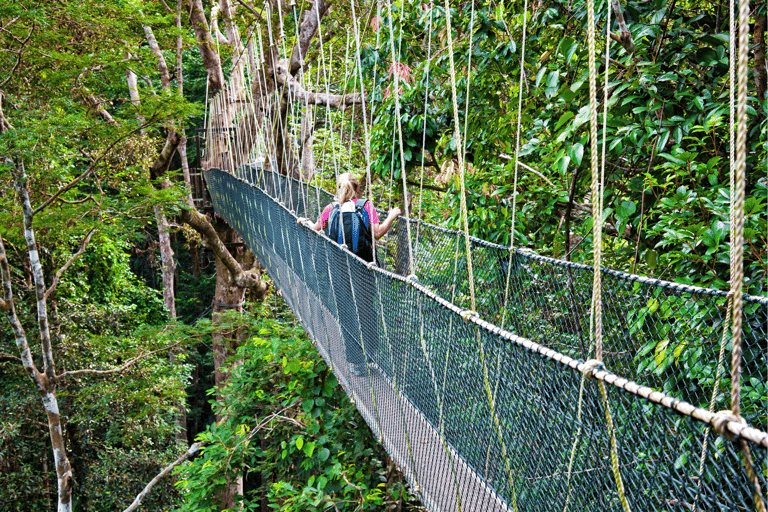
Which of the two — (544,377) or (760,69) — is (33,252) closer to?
(544,377)

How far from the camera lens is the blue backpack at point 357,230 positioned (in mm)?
2248

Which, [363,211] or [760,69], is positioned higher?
[760,69]

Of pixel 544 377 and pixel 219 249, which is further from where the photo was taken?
pixel 219 249

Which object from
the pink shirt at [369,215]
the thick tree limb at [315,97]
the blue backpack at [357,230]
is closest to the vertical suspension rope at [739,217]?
the pink shirt at [369,215]

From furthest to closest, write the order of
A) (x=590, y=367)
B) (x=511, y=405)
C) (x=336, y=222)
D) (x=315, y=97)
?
1. (x=315, y=97)
2. (x=336, y=222)
3. (x=511, y=405)
4. (x=590, y=367)

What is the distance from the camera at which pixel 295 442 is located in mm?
3234

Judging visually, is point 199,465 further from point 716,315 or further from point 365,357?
point 716,315

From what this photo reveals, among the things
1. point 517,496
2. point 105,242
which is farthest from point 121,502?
point 517,496

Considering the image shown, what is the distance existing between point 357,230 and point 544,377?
52.3 inches

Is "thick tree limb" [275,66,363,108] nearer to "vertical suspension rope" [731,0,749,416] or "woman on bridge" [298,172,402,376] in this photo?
"woman on bridge" [298,172,402,376]

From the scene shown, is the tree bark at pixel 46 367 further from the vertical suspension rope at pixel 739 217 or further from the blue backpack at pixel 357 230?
the vertical suspension rope at pixel 739 217

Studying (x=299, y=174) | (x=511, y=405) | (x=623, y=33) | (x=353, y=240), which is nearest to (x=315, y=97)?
(x=299, y=174)

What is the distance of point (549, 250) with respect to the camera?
234cm

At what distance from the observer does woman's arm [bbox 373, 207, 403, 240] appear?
7.35 feet
